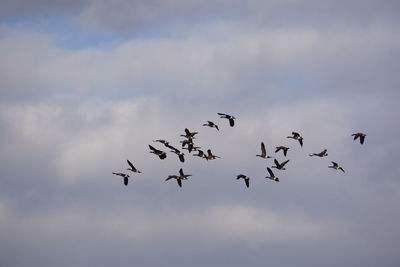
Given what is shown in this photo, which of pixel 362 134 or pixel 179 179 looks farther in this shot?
pixel 179 179

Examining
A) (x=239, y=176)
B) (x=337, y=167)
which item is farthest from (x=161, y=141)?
(x=337, y=167)

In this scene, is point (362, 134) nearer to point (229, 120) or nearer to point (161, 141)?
point (229, 120)

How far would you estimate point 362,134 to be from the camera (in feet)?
Result: 352

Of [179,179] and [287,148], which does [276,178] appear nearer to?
[287,148]

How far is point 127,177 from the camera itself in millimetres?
112062

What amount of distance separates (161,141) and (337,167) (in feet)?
72.0

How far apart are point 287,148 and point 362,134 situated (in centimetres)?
921

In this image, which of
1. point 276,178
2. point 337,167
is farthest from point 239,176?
point 337,167

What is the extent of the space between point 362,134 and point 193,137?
2062cm

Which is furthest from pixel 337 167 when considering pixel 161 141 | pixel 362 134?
pixel 161 141

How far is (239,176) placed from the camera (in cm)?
10900

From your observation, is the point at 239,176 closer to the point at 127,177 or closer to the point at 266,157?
the point at 266,157

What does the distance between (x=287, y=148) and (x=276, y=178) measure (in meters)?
3.91

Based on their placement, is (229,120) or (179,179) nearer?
(229,120)
